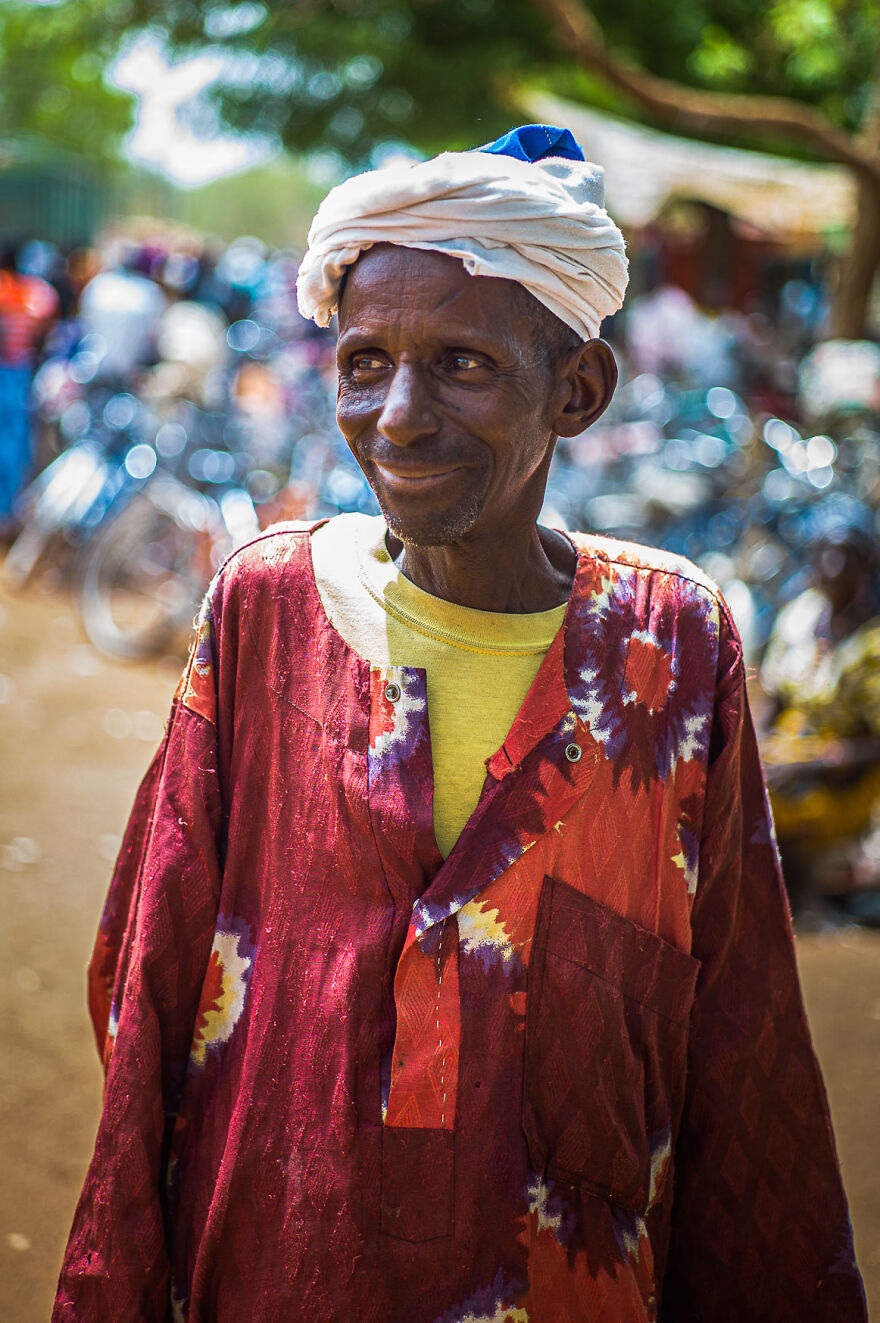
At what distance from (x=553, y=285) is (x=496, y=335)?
0.10 metres

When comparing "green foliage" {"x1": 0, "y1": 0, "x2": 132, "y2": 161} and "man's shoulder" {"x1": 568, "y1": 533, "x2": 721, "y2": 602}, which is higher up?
"green foliage" {"x1": 0, "y1": 0, "x2": 132, "y2": 161}

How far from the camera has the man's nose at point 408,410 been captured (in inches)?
51.1

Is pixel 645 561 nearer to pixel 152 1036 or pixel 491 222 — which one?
pixel 491 222

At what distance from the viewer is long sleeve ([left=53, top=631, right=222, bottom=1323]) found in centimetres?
137

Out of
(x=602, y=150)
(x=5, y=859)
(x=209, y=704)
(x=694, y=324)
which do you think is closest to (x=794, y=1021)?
(x=209, y=704)

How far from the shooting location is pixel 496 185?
1.31 meters

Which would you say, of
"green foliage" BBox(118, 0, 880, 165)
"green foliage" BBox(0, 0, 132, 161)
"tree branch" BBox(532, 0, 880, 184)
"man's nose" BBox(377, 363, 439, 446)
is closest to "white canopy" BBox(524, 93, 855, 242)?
"green foliage" BBox(118, 0, 880, 165)

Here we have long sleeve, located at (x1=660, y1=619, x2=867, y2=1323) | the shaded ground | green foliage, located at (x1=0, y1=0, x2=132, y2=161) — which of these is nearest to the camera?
long sleeve, located at (x1=660, y1=619, x2=867, y2=1323)

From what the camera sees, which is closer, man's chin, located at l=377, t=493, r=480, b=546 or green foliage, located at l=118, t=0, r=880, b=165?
man's chin, located at l=377, t=493, r=480, b=546

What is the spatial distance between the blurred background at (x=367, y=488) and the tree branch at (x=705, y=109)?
1.2 inches

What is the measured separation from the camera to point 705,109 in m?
9.04

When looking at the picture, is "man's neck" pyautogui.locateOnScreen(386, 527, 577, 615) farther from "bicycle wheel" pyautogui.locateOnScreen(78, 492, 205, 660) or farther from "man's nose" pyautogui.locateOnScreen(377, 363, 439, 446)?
"bicycle wheel" pyautogui.locateOnScreen(78, 492, 205, 660)

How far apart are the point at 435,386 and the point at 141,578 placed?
6089mm

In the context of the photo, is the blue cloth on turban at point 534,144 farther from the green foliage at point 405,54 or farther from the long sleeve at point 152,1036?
the green foliage at point 405,54
